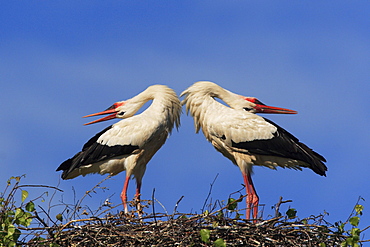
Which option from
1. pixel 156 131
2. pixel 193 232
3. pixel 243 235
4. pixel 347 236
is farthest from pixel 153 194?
pixel 156 131

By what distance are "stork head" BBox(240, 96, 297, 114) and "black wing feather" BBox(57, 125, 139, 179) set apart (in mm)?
1597

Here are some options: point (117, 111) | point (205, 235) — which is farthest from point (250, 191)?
point (205, 235)

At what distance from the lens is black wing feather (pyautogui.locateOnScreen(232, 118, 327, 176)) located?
8.82 meters

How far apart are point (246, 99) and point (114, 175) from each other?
2.00 metres

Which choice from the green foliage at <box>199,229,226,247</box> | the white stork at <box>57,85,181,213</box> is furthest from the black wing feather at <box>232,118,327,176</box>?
the green foliage at <box>199,229,226,247</box>

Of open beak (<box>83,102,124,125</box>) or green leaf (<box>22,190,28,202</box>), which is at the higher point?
open beak (<box>83,102,124,125</box>)

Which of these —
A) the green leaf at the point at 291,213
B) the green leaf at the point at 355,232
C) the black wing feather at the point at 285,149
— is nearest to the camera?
the green leaf at the point at 355,232

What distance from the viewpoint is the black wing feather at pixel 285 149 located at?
8824mm

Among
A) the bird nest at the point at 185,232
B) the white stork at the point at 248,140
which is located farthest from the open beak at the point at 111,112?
the bird nest at the point at 185,232

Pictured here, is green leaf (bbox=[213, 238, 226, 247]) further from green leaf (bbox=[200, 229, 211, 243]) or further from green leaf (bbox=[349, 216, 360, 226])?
green leaf (bbox=[349, 216, 360, 226])

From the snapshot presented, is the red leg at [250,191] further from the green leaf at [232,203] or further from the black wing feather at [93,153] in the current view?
the green leaf at [232,203]

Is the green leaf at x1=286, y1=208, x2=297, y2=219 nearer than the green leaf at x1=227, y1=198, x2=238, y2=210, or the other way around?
the green leaf at x1=227, y1=198, x2=238, y2=210

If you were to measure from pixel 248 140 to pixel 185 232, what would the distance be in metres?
Answer: 2.38

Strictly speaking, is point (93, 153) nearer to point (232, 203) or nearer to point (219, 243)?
point (232, 203)
